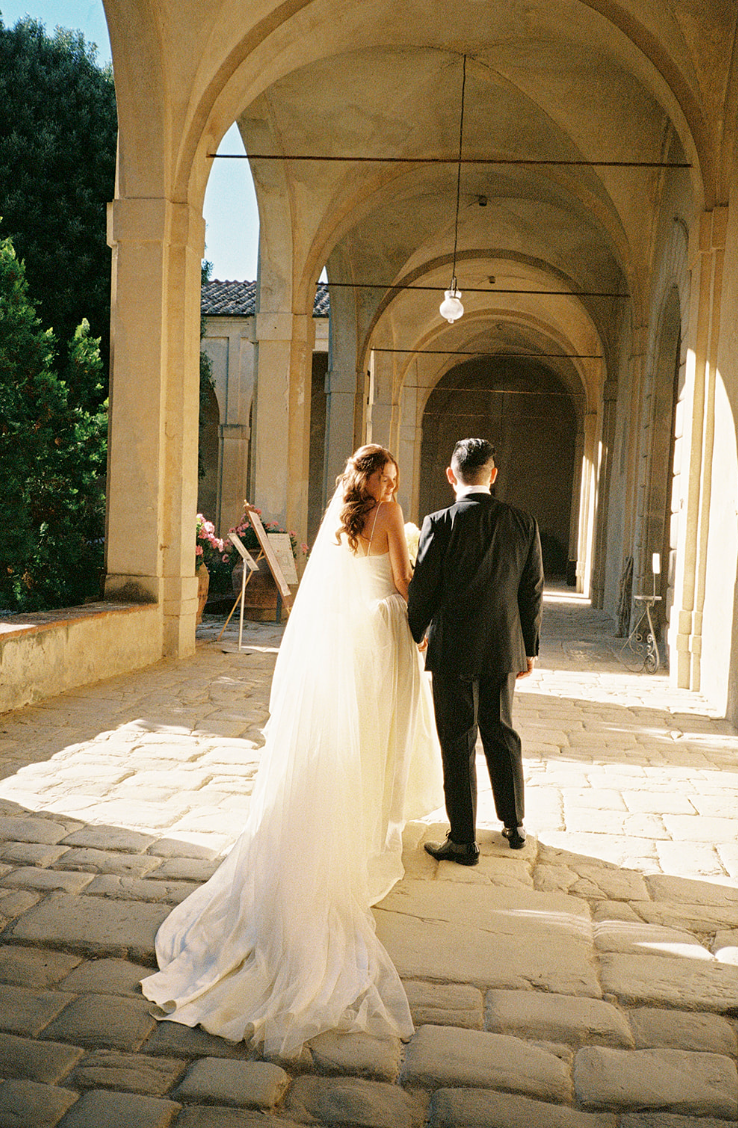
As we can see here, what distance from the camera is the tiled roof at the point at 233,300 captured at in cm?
2237

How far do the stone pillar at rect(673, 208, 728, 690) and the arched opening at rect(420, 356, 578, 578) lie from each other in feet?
74.1

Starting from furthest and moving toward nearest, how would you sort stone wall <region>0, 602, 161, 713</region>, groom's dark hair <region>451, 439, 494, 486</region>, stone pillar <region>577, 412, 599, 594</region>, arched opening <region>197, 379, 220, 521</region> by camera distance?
arched opening <region>197, 379, 220, 521</region> < stone pillar <region>577, 412, 599, 594</region> < stone wall <region>0, 602, 161, 713</region> < groom's dark hair <region>451, 439, 494, 486</region>

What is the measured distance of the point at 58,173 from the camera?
1639 centimetres

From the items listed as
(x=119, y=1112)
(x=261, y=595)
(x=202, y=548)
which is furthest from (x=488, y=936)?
(x=261, y=595)

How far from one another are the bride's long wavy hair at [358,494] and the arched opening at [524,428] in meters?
27.4

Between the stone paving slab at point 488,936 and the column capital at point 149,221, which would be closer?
the stone paving slab at point 488,936

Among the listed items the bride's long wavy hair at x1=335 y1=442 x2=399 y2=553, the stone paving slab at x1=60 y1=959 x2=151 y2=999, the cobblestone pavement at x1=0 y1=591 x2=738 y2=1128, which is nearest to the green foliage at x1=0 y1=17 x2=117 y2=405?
the cobblestone pavement at x1=0 y1=591 x2=738 y2=1128

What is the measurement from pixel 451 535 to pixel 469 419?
2877 centimetres

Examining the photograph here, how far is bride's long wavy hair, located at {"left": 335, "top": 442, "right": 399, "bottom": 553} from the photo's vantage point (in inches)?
151

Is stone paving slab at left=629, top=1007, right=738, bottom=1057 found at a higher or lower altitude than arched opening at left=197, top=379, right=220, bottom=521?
lower

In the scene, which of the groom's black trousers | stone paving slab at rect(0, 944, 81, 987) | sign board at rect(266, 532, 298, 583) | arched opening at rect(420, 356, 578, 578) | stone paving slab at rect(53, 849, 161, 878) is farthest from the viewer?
arched opening at rect(420, 356, 578, 578)

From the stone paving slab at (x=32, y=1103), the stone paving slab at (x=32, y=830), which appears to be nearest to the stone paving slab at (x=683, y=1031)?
the stone paving slab at (x=32, y=1103)

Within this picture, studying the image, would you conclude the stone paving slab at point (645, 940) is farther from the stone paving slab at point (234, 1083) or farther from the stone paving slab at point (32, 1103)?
the stone paving slab at point (32, 1103)

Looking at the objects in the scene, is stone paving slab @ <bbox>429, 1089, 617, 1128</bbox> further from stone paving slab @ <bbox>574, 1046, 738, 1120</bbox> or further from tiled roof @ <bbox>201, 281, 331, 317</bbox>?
tiled roof @ <bbox>201, 281, 331, 317</bbox>
